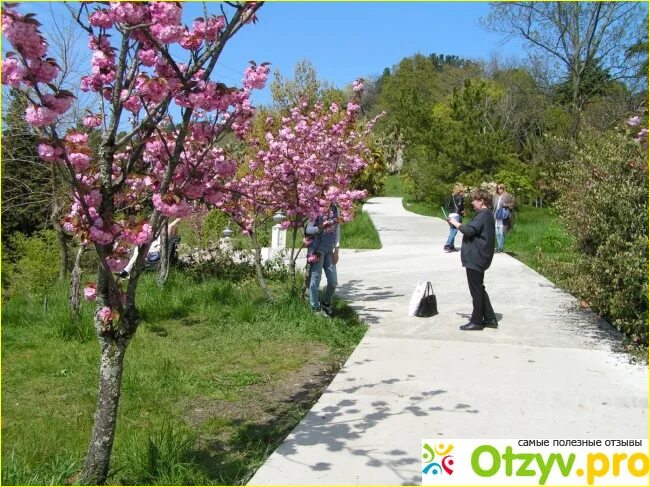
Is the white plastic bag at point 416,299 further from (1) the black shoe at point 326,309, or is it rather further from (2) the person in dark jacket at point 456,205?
(2) the person in dark jacket at point 456,205

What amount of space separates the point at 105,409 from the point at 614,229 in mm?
4818

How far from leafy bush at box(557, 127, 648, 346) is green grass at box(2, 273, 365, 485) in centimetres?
253

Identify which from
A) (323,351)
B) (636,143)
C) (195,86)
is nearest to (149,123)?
(195,86)

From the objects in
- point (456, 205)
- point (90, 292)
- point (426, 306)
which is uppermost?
point (456, 205)

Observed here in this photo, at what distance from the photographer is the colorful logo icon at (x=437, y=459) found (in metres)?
3.58

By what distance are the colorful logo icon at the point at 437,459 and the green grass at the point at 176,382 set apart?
38.1 inches

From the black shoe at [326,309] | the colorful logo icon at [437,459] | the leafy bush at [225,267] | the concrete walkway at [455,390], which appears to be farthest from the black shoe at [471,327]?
the leafy bush at [225,267]

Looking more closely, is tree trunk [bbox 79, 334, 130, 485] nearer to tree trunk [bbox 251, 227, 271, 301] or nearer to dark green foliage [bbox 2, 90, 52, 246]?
tree trunk [bbox 251, 227, 271, 301]

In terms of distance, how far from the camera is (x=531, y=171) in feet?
71.4

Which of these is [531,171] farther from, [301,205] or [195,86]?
[195,86]

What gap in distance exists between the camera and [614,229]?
5.85 m

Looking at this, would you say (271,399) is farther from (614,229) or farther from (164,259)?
(164,259)

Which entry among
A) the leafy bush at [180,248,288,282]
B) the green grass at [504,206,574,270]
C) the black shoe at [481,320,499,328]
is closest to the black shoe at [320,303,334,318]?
the black shoe at [481,320,499,328]

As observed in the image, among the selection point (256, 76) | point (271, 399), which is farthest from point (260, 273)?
point (256, 76)
